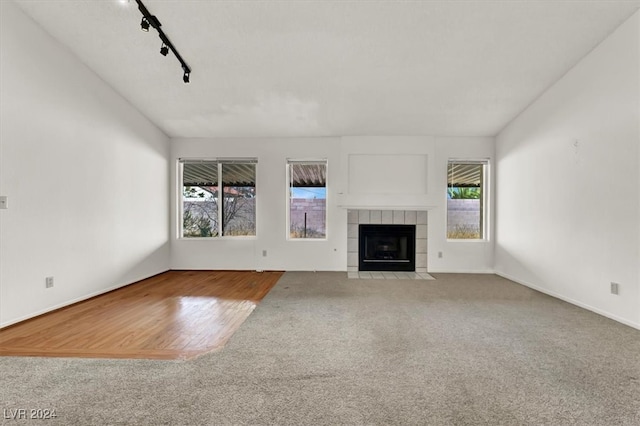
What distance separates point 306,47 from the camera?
345 centimetres

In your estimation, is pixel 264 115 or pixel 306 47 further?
pixel 264 115

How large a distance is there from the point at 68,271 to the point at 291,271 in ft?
10.6

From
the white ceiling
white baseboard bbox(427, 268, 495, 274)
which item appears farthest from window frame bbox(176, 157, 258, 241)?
white baseboard bbox(427, 268, 495, 274)

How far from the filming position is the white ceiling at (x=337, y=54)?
9.71ft

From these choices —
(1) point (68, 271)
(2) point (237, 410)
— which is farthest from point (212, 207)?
(2) point (237, 410)

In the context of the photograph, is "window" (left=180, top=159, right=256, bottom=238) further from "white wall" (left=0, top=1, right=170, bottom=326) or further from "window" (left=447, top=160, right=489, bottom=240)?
"window" (left=447, top=160, right=489, bottom=240)

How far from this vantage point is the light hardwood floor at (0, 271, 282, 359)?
7.39 ft

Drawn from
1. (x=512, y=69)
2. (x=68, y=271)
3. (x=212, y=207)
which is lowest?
(x=68, y=271)

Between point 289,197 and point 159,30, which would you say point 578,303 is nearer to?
point 289,197

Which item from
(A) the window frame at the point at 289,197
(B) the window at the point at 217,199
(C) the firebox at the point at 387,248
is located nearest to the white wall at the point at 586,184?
(C) the firebox at the point at 387,248

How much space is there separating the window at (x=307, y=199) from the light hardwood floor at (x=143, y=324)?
165 cm

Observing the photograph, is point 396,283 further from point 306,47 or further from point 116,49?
point 116,49

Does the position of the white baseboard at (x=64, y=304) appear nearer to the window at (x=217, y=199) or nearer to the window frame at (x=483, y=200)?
the window at (x=217, y=199)

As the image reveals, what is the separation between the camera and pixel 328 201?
570cm
